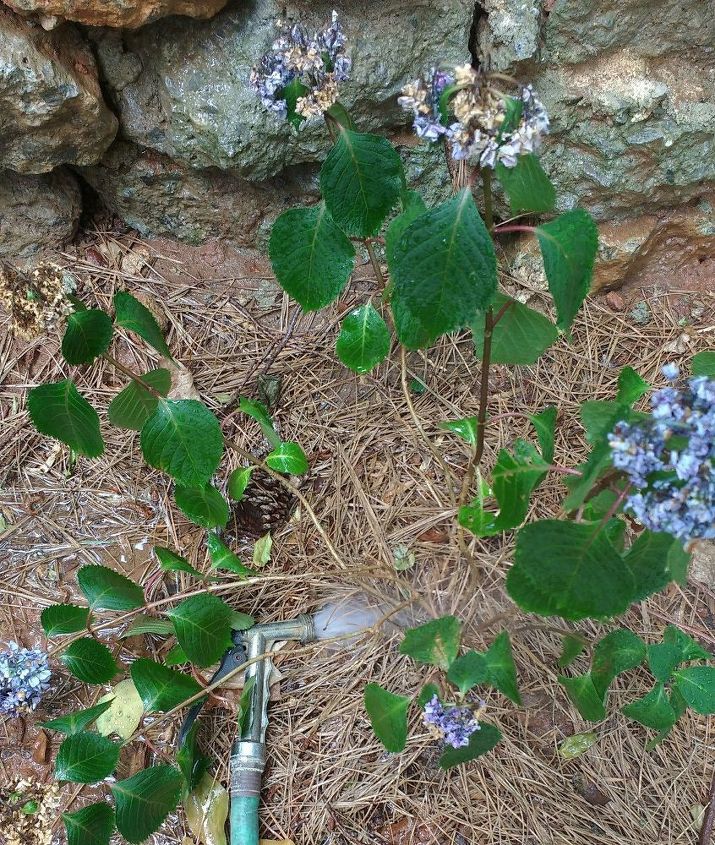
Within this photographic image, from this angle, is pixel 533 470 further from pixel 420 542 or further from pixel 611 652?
pixel 420 542

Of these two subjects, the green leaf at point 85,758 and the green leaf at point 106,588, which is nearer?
the green leaf at point 85,758

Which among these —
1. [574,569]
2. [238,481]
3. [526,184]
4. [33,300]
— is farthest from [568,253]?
[33,300]

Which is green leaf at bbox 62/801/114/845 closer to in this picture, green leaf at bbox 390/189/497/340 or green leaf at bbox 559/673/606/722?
green leaf at bbox 559/673/606/722

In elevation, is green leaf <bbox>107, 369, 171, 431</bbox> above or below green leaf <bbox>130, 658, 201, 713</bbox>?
above

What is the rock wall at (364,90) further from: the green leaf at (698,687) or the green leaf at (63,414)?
the green leaf at (698,687)

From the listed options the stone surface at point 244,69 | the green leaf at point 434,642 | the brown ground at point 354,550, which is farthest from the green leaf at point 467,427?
the stone surface at point 244,69

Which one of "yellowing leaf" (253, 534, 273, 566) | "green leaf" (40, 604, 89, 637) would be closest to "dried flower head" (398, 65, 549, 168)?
"yellowing leaf" (253, 534, 273, 566)
